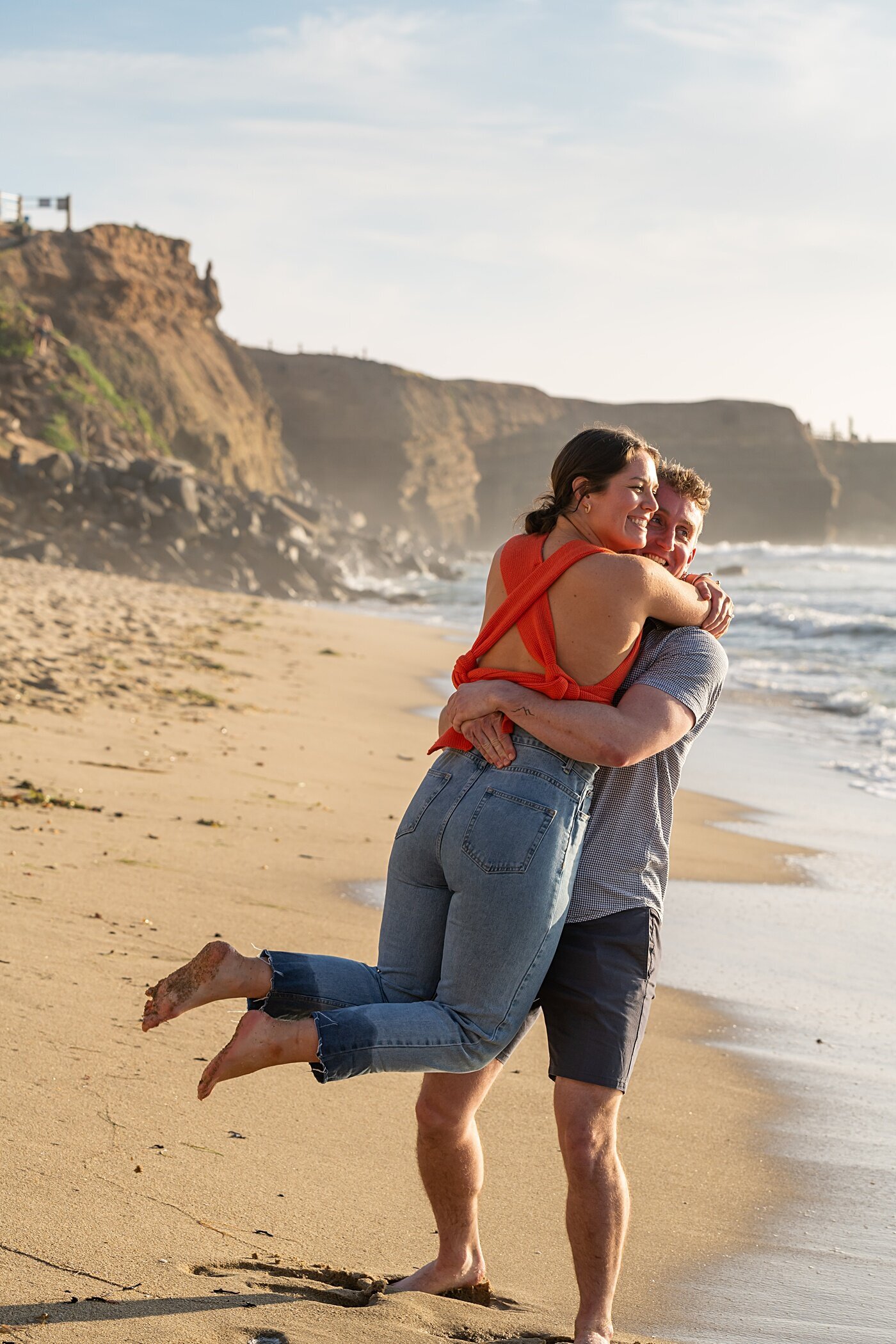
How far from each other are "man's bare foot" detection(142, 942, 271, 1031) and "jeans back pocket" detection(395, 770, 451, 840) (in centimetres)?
38

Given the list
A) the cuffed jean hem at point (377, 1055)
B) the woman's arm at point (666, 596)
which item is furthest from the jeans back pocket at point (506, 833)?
the woman's arm at point (666, 596)

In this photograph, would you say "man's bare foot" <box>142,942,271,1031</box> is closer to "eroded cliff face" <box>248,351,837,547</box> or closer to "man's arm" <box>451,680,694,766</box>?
"man's arm" <box>451,680,694,766</box>

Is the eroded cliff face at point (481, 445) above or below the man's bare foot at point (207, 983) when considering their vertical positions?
above

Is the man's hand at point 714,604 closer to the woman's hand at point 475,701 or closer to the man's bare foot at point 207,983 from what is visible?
the woman's hand at point 475,701

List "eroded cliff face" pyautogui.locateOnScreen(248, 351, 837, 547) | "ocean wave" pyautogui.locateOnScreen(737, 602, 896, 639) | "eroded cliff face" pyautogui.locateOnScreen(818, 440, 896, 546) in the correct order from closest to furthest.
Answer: "ocean wave" pyautogui.locateOnScreen(737, 602, 896, 639) → "eroded cliff face" pyautogui.locateOnScreen(248, 351, 837, 547) → "eroded cliff face" pyautogui.locateOnScreen(818, 440, 896, 546)

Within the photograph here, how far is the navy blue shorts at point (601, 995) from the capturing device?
7.70ft

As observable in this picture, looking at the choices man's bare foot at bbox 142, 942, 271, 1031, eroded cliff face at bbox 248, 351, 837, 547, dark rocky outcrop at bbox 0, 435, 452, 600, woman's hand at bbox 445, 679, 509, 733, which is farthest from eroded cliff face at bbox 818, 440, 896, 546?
man's bare foot at bbox 142, 942, 271, 1031

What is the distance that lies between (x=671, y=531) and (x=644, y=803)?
0.59 metres

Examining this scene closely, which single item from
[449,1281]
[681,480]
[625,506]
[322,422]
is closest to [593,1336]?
[449,1281]

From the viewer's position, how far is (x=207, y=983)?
7.50 ft

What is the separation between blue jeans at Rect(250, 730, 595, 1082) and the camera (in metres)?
2.26

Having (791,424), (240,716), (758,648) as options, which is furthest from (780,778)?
(791,424)

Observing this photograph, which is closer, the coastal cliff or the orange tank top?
the orange tank top

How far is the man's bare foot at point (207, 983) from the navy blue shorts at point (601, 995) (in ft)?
1.83
